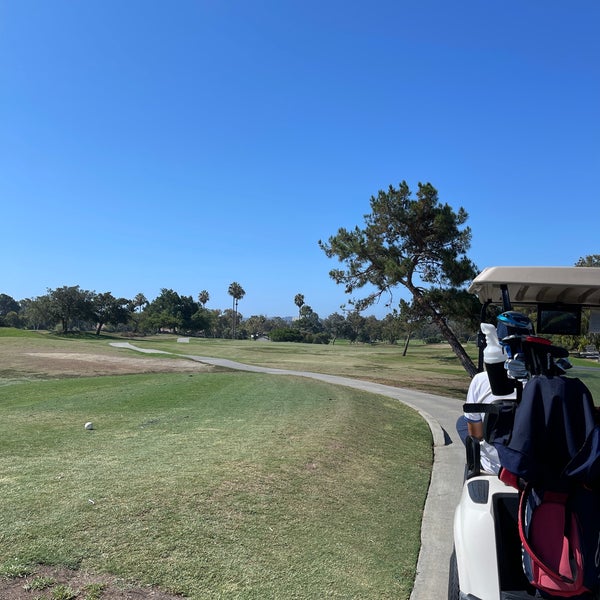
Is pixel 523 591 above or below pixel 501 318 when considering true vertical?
below

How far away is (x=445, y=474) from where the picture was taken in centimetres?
773

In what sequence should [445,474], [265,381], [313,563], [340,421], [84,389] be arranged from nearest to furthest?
[313,563]
[445,474]
[340,421]
[84,389]
[265,381]

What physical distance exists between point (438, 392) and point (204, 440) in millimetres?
14867

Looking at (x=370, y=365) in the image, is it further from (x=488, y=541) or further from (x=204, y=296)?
(x=204, y=296)

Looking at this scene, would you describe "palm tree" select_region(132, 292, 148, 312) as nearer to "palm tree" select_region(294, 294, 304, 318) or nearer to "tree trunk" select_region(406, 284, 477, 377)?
"palm tree" select_region(294, 294, 304, 318)

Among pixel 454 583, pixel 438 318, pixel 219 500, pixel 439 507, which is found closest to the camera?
pixel 454 583

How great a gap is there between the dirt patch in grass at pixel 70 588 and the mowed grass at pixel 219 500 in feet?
0.37

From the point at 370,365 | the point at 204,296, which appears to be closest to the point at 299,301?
the point at 204,296

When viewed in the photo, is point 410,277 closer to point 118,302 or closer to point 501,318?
point 501,318

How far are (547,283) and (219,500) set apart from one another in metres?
3.69

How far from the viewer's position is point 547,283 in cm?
397

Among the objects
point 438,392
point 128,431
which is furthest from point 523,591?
point 438,392

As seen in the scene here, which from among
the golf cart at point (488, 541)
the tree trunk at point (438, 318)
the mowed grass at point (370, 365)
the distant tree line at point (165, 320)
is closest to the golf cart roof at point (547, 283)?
the golf cart at point (488, 541)

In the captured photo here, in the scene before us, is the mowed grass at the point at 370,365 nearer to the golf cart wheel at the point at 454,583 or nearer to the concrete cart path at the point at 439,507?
the concrete cart path at the point at 439,507
